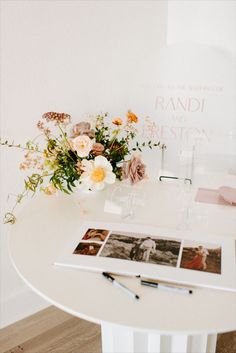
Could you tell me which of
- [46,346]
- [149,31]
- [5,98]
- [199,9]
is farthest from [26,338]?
[199,9]

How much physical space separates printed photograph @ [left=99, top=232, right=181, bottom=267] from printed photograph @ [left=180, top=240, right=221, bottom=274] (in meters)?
0.03

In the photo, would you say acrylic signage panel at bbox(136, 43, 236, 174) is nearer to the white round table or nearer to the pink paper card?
the pink paper card

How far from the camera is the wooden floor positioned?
1712mm

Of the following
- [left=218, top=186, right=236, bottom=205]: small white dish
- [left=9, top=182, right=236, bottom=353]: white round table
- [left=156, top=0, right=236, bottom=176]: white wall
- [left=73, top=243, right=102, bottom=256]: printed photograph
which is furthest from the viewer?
[left=156, top=0, right=236, bottom=176]: white wall

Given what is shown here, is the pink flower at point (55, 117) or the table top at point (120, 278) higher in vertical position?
the pink flower at point (55, 117)

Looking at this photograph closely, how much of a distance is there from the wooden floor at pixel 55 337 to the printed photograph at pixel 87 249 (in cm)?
87

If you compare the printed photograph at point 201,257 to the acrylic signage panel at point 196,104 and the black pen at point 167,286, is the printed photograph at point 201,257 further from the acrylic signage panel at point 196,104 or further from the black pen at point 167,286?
the acrylic signage panel at point 196,104

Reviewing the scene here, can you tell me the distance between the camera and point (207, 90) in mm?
1886

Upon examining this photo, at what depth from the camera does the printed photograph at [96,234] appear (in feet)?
3.57

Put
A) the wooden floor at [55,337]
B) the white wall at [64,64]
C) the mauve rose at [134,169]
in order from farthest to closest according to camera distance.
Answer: the wooden floor at [55,337]
the white wall at [64,64]
the mauve rose at [134,169]

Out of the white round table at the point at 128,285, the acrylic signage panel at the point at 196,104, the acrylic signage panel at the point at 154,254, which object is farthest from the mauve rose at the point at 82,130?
the acrylic signage panel at the point at 196,104

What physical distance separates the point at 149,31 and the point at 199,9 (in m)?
0.28

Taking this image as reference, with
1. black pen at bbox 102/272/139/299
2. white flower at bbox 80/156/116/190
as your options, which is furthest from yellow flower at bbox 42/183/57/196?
black pen at bbox 102/272/139/299

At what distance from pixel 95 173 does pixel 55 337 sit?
99 centimetres
